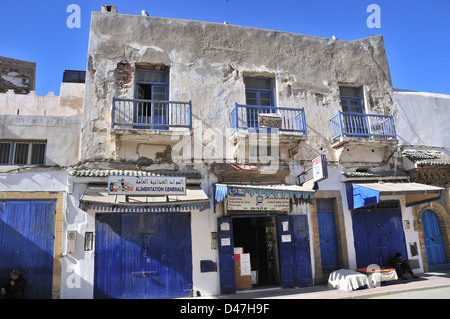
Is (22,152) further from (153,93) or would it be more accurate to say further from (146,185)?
(153,93)

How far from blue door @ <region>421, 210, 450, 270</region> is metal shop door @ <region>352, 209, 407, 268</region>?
1.17 meters

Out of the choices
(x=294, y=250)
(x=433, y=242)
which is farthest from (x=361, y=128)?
(x=294, y=250)

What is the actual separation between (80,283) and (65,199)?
2322 millimetres

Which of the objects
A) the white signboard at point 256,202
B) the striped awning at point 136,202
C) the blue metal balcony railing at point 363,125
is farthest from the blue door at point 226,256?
the blue metal balcony railing at point 363,125

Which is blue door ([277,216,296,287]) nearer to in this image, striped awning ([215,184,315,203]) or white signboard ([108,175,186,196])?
striped awning ([215,184,315,203])

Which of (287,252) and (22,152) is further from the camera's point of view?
(287,252)

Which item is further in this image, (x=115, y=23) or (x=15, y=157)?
(x=115, y=23)

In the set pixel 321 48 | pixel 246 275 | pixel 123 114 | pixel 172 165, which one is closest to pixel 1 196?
pixel 123 114

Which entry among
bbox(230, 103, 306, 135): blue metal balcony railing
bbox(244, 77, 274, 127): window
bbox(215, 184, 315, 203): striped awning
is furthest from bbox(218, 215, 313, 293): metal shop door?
bbox(244, 77, 274, 127): window

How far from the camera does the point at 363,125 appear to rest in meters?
12.1

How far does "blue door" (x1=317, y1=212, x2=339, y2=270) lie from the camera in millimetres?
10781

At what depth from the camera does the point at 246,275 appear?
1012 centimetres

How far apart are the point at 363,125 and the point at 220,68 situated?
559 cm

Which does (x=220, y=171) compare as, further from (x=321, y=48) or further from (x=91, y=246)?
(x=321, y=48)
